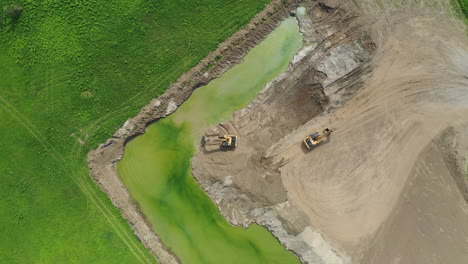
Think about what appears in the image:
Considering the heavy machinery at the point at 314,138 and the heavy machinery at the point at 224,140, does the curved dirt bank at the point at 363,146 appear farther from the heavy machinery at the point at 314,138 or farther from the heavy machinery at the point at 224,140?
the heavy machinery at the point at 224,140

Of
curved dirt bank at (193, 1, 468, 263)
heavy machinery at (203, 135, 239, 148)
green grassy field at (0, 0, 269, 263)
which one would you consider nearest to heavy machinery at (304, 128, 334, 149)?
curved dirt bank at (193, 1, 468, 263)

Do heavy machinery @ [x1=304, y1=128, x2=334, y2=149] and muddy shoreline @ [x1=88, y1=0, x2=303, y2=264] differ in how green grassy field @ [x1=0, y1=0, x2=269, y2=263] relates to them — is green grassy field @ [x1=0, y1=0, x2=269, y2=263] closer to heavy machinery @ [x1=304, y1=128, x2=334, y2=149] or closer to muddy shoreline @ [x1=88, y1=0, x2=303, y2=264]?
muddy shoreline @ [x1=88, y1=0, x2=303, y2=264]

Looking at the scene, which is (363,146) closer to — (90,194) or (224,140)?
(224,140)

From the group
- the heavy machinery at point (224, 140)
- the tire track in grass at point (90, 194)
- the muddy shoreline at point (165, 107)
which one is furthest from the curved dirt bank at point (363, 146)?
the tire track in grass at point (90, 194)

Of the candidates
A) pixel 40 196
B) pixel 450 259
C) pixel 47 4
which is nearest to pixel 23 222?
pixel 40 196

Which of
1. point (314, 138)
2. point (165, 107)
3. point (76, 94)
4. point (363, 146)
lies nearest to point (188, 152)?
point (165, 107)

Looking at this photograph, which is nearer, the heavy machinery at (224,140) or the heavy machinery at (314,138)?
the heavy machinery at (314,138)
